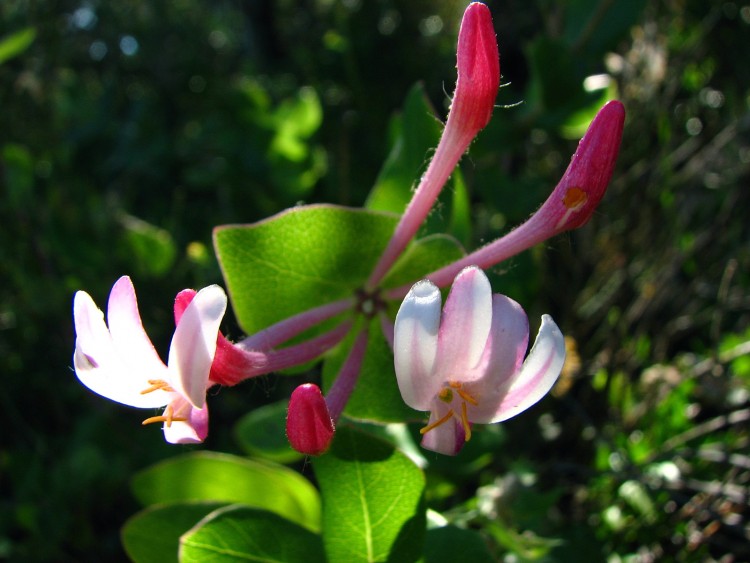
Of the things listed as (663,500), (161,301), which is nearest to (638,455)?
(663,500)

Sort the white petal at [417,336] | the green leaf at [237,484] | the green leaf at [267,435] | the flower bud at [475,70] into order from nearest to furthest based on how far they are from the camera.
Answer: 1. the white petal at [417,336]
2. the flower bud at [475,70]
3. the green leaf at [237,484]
4. the green leaf at [267,435]

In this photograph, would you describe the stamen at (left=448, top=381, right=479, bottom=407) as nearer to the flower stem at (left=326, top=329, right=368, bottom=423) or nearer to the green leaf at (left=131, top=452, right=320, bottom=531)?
the flower stem at (left=326, top=329, right=368, bottom=423)

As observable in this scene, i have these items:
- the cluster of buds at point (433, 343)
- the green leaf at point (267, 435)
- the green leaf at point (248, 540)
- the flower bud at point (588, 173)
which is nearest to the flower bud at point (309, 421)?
the cluster of buds at point (433, 343)

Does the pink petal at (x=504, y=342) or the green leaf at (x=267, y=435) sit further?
the green leaf at (x=267, y=435)

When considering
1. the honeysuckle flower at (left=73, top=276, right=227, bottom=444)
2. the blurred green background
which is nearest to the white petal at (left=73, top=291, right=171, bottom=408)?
the honeysuckle flower at (left=73, top=276, right=227, bottom=444)

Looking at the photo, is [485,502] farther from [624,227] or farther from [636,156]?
[636,156]

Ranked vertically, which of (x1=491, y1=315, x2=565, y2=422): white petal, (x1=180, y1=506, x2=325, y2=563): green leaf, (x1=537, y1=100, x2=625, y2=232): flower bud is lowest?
(x1=180, y1=506, x2=325, y2=563): green leaf

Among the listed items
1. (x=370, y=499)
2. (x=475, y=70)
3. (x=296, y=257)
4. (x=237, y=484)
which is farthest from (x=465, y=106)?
(x=237, y=484)

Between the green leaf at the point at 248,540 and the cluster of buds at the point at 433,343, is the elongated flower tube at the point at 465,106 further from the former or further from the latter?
the green leaf at the point at 248,540
